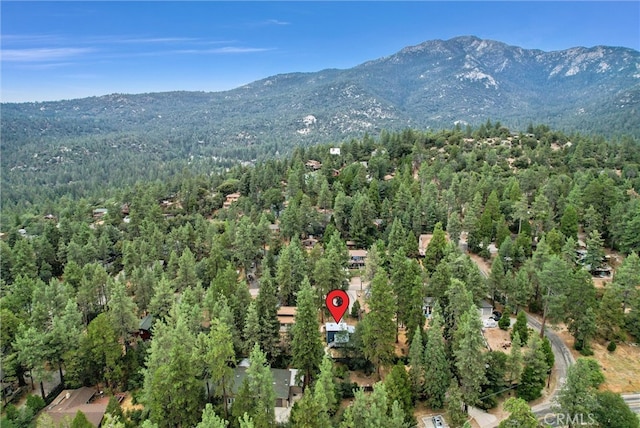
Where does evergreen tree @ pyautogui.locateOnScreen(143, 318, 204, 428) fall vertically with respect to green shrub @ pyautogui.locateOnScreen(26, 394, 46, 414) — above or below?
above

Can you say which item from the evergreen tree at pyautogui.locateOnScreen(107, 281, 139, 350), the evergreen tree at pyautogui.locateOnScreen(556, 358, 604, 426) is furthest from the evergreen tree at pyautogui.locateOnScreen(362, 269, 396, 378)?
the evergreen tree at pyautogui.locateOnScreen(107, 281, 139, 350)

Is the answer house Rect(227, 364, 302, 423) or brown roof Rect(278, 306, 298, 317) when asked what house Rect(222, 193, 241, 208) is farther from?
house Rect(227, 364, 302, 423)

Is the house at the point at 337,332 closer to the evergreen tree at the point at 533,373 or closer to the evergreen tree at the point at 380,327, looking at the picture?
the evergreen tree at the point at 380,327

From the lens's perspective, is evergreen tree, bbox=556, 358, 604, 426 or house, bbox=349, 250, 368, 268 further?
house, bbox=349, 250, 368, 268

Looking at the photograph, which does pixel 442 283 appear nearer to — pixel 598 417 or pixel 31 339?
pixel 598 417

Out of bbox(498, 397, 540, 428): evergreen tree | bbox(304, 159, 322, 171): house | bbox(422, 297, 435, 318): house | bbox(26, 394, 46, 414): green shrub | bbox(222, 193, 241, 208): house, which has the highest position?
bbox(304, 159, 322, 171): house

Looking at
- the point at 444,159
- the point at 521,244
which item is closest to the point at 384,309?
the point at 521,244
